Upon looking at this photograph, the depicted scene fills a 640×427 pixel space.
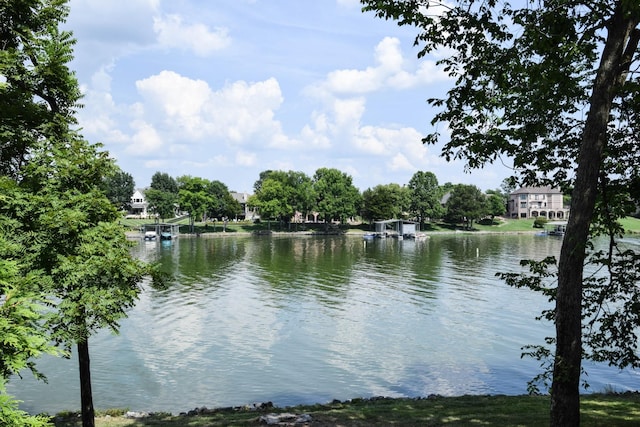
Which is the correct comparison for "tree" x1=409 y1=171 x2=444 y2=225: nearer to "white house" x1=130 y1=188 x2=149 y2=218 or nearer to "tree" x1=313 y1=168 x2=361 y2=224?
"tree" x1=313 y1=168 x2=361 y2=224

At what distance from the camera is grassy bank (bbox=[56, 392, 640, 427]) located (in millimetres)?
12727

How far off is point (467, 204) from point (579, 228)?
13382 cm

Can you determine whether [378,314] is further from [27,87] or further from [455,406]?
[27,87]

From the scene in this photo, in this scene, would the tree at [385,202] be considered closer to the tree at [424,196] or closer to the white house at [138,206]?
the tree at [424,196]

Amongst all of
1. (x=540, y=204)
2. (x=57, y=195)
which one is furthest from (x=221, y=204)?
(x=57, y=195)

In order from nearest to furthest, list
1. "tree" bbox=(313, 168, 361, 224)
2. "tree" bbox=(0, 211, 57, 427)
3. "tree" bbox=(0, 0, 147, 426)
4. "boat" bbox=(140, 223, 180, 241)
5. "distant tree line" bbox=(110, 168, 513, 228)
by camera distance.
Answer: "tree" bbox=(0, 211, 57, 427) → "tree" bbox=(0, 0, 147, 426) → "boat" bbox=(140, 223, 180, 241) → "distant tree line" bbox=(110, 168, 513, 228) → "tree" bbox=(313, 168, 361, 224)

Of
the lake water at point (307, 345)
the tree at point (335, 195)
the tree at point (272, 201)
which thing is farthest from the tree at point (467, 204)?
the lake water at point (307, 345)

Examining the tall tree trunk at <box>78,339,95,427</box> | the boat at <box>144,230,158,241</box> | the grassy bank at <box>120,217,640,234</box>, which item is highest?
the grassy bank at <box>120,217,640,234</box>

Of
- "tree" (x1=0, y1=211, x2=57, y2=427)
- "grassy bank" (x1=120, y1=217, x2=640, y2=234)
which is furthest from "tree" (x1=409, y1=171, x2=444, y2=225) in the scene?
"tree" (x1=0, y1=211, x2=57, y2=427)

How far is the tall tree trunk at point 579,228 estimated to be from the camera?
8711 mm

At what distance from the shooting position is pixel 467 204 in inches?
5399

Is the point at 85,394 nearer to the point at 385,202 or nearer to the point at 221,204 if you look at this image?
the point at 385,202

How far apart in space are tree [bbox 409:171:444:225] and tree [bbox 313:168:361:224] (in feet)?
56.3

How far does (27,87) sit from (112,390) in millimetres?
13489
